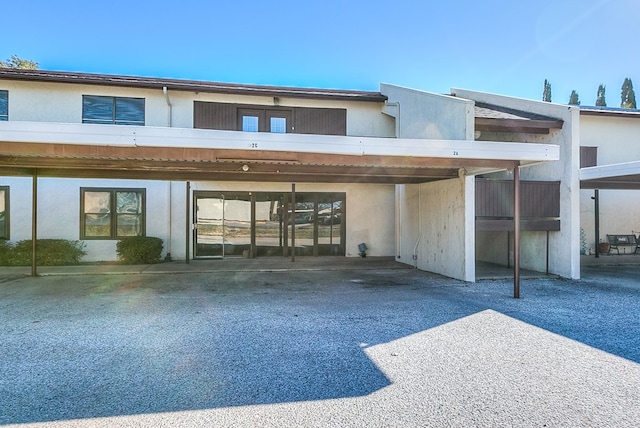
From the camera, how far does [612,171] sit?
8344mm

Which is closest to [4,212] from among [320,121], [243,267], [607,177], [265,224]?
[243,267]

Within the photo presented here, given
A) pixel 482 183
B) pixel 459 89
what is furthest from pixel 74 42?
pixel 482 183

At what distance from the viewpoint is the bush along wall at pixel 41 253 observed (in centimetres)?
1119

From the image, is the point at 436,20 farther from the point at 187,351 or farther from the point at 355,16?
the point at 187,351

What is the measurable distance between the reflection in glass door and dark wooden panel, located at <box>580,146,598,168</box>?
12195mm

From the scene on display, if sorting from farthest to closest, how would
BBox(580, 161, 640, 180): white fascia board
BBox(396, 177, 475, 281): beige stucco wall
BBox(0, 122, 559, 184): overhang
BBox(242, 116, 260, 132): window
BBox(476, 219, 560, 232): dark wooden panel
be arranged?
BBox(242, 116, 260, 132): window
BBox(476, 219, 560, 232): dark wooden panel
BBox(396, 177, 475, 281): beige stucco wall
BBox(580, 161, 640, 180): white fascia board
BBox(0, 122, 559, 184): overhang

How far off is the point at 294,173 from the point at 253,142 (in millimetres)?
3870

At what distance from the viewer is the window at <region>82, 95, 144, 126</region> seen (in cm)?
1194

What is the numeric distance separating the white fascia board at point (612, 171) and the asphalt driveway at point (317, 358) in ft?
8.85

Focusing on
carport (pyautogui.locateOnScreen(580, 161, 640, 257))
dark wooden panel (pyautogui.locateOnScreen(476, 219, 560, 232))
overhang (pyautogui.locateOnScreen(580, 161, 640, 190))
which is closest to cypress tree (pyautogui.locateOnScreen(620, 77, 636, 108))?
carport (pyautogui.locateOnScreen(580, 161, 640, 257))

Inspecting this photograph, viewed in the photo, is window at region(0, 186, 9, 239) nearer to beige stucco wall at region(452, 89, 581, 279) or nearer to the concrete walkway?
the concrete walkway

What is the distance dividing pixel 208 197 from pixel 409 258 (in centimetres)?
744

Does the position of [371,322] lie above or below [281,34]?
below

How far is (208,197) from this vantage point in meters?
13.1
